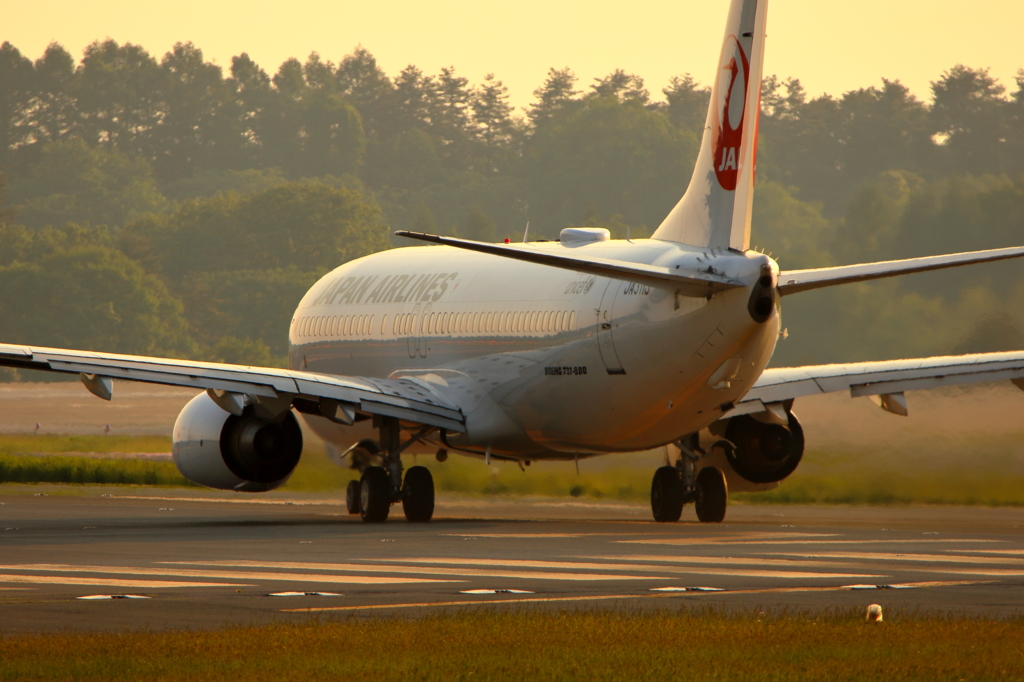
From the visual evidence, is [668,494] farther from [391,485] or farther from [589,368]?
[391,485]

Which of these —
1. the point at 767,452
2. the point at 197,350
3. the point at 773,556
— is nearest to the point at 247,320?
the point at 197,350

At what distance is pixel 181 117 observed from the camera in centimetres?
16612

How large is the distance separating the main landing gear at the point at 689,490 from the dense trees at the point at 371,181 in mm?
15636

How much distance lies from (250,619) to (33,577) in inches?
185

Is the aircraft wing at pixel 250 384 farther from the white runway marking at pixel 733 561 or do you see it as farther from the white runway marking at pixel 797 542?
the white runway marking at pixel 733 561

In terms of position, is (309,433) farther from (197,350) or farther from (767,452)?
(197,350)

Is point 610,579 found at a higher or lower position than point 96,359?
lower

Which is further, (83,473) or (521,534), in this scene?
(83,473)

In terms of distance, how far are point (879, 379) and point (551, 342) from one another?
17.4 ft

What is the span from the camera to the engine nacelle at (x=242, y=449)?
27203 mm

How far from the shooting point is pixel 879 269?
2314cm

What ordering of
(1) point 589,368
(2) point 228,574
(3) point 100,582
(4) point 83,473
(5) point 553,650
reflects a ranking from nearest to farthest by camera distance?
(5) point 553,650
(3) point 100,582
(2) point 228,574
(1) point 589,368
(4) point 83,473

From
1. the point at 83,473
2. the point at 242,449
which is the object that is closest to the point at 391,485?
the point at 242,449

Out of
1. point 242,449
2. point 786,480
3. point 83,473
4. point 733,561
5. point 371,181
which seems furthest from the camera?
point 371,181
